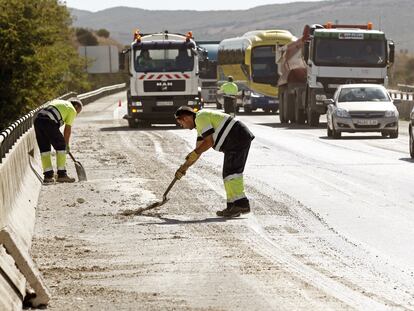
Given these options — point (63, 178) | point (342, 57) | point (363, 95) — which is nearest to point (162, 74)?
point (342, 57)

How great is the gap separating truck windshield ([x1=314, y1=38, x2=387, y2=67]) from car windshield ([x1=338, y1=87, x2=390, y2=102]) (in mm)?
4182

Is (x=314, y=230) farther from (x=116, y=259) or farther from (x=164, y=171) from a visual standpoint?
(x=164, y=171)

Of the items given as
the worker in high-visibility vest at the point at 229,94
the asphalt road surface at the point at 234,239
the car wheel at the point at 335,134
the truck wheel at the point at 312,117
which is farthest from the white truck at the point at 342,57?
the asphalt road surface at the point at 234,239

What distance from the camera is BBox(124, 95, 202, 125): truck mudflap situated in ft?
129

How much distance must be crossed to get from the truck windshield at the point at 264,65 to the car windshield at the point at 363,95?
19.2m

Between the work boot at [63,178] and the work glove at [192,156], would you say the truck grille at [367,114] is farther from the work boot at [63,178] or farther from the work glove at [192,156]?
the work glove at [192,156]

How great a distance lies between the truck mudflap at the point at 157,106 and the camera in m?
39.3

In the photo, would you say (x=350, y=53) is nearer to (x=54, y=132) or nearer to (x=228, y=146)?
(x=54, y=132)

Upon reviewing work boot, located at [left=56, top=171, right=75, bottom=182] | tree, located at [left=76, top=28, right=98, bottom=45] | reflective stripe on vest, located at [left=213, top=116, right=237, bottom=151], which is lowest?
tree, located at [left=76, top=28, right=98, bottom=45]

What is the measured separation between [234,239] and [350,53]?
26.6m

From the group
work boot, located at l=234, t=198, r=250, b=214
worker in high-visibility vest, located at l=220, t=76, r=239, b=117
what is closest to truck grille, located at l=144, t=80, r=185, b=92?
worker in high-visibility vest, located at l=220, t=76, r=239, b=117

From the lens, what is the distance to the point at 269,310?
26.9 feet

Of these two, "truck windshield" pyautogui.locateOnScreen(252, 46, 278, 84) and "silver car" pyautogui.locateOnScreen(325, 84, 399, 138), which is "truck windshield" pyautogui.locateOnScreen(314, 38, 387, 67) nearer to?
"silver car" pyautogui.locateOnScreen(325, 84, 399, 138)

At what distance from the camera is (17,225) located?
38.6 feet
